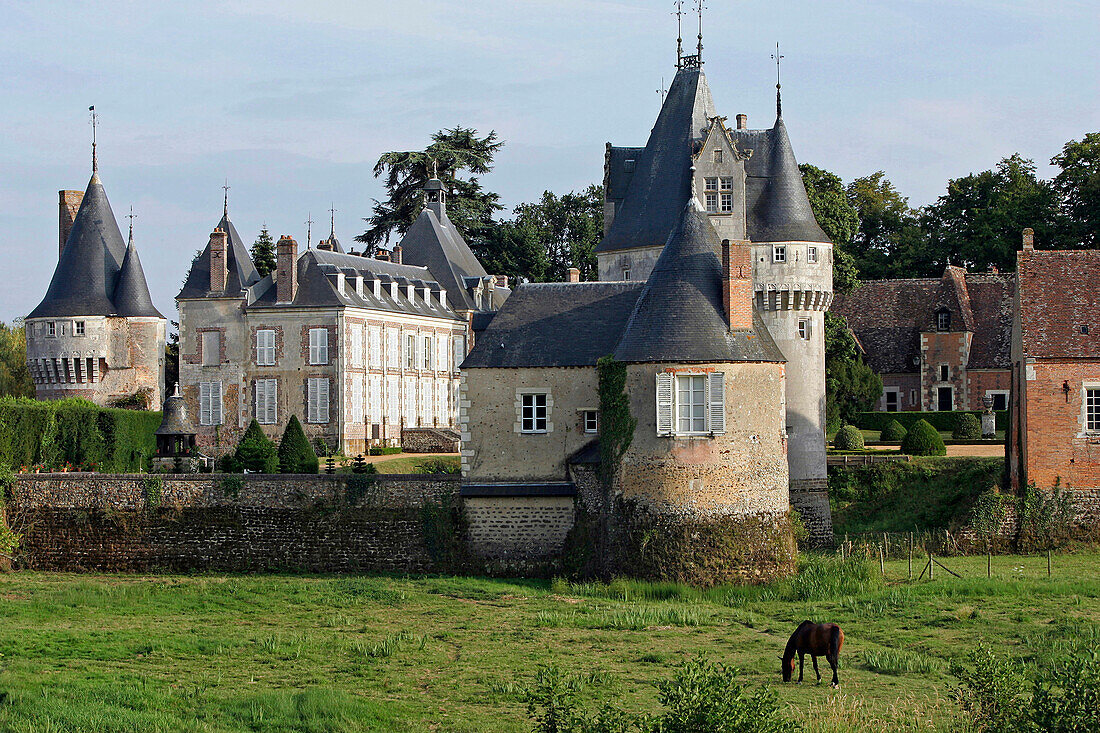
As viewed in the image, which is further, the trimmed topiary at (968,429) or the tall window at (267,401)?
the tall window at (267,401)

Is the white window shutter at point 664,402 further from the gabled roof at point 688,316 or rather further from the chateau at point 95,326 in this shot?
the chateau at point 95,326

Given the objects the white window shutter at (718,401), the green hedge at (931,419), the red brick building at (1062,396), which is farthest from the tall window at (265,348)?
the red brick building at (1062,396)

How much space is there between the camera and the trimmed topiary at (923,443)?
37.8m

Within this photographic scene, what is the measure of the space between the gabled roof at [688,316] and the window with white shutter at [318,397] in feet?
72.7

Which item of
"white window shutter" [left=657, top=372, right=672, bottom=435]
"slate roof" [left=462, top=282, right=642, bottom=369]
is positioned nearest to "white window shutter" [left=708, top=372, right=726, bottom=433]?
"white window shutter" [left=657, top=372, right=672, bottom=435]

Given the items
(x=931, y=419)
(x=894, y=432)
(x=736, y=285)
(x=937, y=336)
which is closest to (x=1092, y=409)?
(x=736, y=285)

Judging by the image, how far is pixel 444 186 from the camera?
215 feet

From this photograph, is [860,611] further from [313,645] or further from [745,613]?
[313,645]

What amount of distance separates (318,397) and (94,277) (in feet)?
42.1

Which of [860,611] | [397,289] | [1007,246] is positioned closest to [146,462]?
[397,289]

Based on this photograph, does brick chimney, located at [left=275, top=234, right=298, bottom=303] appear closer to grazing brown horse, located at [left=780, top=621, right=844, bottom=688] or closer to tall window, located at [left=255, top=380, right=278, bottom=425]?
tall window, located at [left=255, top=380, right=278, bottom=425]

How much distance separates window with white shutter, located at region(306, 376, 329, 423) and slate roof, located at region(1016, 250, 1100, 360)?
24677mm

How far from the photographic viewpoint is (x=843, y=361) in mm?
48344

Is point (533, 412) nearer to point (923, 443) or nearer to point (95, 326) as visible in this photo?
point (923, 443)
